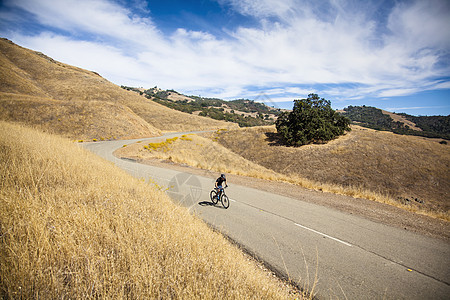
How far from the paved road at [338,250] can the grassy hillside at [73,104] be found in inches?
1417

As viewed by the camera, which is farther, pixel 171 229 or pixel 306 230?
pixel 306 230

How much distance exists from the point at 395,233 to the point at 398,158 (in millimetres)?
22848

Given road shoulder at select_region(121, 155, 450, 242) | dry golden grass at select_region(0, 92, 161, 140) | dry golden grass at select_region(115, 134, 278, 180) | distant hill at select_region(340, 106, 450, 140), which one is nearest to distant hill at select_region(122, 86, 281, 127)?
dry golden grass at select_region(115, 134, 278, 180)

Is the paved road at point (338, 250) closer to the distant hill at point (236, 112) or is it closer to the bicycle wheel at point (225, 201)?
the bicycle wheel at point (225, 201)

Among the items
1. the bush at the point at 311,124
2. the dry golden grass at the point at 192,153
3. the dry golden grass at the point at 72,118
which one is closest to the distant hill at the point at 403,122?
the bush at the point at 311,124

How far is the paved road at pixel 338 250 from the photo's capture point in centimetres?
407

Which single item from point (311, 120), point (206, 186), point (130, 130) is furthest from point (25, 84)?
point (311, 120)

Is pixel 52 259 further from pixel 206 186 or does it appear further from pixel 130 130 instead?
pixel 130 130

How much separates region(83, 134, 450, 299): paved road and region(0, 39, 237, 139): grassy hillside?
36.0m

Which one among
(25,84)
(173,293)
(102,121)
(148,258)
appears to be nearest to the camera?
(173,293)

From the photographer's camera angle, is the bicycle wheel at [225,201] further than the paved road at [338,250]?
Yes

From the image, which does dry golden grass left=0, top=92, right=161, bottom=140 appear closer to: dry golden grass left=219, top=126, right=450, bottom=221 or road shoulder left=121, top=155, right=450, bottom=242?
dry golden grass left=219, top=126, right=450, bottom=221

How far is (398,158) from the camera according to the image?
2284 cm

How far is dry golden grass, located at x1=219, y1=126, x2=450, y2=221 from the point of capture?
17484 mm
